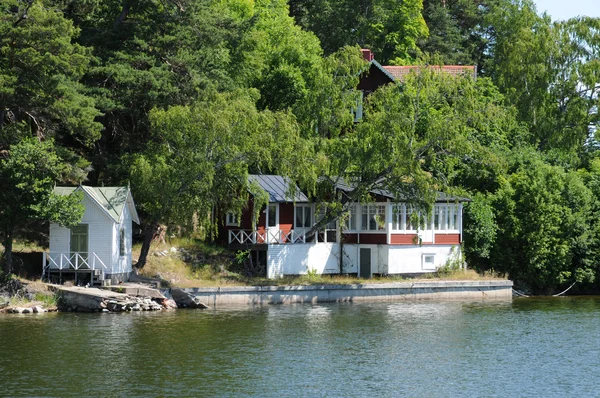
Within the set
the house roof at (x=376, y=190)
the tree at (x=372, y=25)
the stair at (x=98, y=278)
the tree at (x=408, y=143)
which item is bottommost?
the stair at (x=98, y=278)

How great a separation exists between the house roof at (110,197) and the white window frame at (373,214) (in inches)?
524

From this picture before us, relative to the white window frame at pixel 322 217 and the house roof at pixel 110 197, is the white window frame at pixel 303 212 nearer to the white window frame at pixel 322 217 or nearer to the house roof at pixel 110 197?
the white window frame at pixel 322 217

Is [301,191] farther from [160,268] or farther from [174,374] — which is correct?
[174,374]

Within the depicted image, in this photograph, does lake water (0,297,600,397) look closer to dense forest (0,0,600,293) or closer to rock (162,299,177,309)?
rock (162,299,177,309)

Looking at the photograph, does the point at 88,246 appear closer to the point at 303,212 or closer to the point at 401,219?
the point at 303,212

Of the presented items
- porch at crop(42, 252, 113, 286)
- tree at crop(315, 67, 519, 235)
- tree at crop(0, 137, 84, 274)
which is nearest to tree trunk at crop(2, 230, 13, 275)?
tree at crop(0, 137, 84, 274)

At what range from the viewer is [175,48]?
170 feet

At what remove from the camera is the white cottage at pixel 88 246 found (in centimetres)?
4450

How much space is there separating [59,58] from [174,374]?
62.1 feet

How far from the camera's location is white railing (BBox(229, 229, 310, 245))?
5094cm

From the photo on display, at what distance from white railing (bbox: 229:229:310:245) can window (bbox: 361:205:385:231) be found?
376cm

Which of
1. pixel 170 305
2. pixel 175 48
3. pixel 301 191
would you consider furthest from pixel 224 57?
pixel 170 305

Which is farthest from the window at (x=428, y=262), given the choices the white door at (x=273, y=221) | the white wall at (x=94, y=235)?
the white wall at (x=94, y=235)

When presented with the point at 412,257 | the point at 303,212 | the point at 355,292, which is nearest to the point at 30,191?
the point at 303,212
